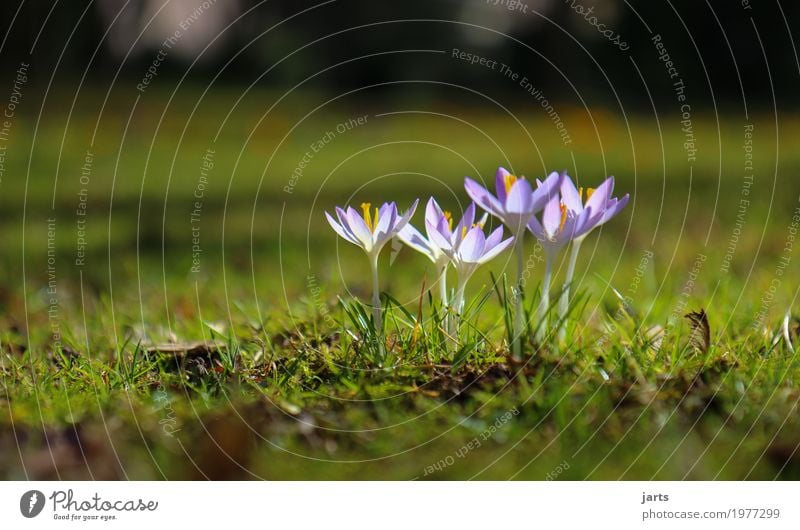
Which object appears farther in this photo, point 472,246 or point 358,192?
Answer: point 358,192

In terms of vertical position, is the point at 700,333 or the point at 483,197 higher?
the point at 483,197

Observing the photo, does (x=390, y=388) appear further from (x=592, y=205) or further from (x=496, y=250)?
(x=592, y=205)

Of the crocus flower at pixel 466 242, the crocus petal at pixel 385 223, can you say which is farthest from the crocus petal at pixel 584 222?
the crocus petal at pixel 385 223

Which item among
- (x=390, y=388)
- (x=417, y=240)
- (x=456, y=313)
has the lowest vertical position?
(x=390, y=388)

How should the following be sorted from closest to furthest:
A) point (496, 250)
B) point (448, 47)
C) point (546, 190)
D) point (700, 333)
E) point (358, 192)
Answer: point (546, 190), point (496, 250), point (700, 333), point (358, 192), point (448, 47)

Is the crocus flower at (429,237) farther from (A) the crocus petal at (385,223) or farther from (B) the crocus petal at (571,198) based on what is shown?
(B) the crocus petal at (571,198)

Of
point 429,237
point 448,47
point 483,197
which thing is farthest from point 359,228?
point 448,47
